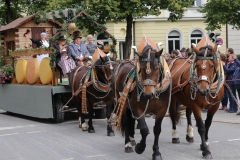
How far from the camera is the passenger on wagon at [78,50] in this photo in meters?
13.3

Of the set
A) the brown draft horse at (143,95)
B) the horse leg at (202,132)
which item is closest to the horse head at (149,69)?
the brown draft horse at (143,95)

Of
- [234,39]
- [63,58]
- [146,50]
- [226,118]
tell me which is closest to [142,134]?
[146,50]

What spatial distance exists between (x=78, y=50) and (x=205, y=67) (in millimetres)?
5996

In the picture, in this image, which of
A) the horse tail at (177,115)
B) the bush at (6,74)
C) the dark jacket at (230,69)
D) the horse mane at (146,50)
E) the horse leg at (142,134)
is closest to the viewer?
the horse mane at (146,50)

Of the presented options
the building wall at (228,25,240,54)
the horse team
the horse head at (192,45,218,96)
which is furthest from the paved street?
the building wall at (228,25,240,54)

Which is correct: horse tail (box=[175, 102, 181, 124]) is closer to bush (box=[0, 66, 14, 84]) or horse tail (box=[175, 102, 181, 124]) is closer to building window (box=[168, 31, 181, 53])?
bush (box=[0, 66, 14, 84])

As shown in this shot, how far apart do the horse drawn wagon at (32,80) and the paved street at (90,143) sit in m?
0.58

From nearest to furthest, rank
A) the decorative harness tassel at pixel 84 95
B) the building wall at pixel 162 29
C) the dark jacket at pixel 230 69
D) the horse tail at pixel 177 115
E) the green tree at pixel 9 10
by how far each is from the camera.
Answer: the horse tail at pixel 177 115 < the decorative harness tassel at pixel 84 95 < the dark jacket at pixel 230 69 < the green tree at pixel 9 10 < the building wall at pixel 162 29

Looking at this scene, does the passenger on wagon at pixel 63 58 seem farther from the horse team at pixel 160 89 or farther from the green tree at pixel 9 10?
the green tree at pixel 9 10

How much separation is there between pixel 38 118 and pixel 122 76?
6.79 meters

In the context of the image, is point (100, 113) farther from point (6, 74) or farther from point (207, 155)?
point (207, 155)

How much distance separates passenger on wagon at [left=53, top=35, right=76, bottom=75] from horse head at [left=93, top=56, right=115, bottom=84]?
66.2 inches

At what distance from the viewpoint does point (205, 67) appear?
811 centimetres

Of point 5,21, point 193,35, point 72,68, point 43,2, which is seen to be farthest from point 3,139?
point 193,35
